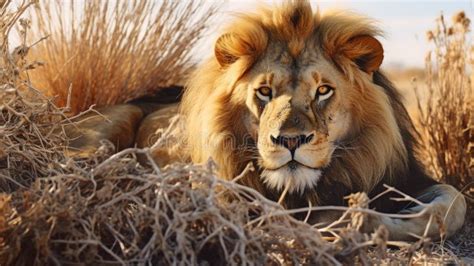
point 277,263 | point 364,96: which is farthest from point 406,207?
point 277,263

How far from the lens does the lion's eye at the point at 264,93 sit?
4230mm

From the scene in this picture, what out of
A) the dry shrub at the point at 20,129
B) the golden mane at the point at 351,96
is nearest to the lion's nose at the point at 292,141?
the golden mane at the point at 351,96

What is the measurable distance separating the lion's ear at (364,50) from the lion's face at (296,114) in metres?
0.13

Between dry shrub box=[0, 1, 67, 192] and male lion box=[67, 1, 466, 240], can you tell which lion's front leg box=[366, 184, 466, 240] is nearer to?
male lion box=[67, 1, 466, 240]

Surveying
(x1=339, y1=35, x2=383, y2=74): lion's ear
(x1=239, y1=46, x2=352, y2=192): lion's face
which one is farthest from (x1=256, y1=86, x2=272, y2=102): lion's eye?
(x1=339, y1=35, x2=383, y2=74): lion's ear

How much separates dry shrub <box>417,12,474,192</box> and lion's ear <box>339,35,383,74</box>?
1452 millimetres

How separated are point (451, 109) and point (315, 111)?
78.7 inches

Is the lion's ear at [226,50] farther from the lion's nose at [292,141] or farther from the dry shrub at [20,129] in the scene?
the dry shrub at [20,129]

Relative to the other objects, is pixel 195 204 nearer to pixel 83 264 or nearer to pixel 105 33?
pixel 83 264

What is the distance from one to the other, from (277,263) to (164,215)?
1.54 ft

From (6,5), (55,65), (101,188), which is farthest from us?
(55,65)

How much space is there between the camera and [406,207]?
4.47 meters

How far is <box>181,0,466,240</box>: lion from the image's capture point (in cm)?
417

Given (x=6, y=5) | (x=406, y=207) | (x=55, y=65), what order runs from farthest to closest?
(x=55, y=65) → (x=406, y=207) → (x=6, y=5)
